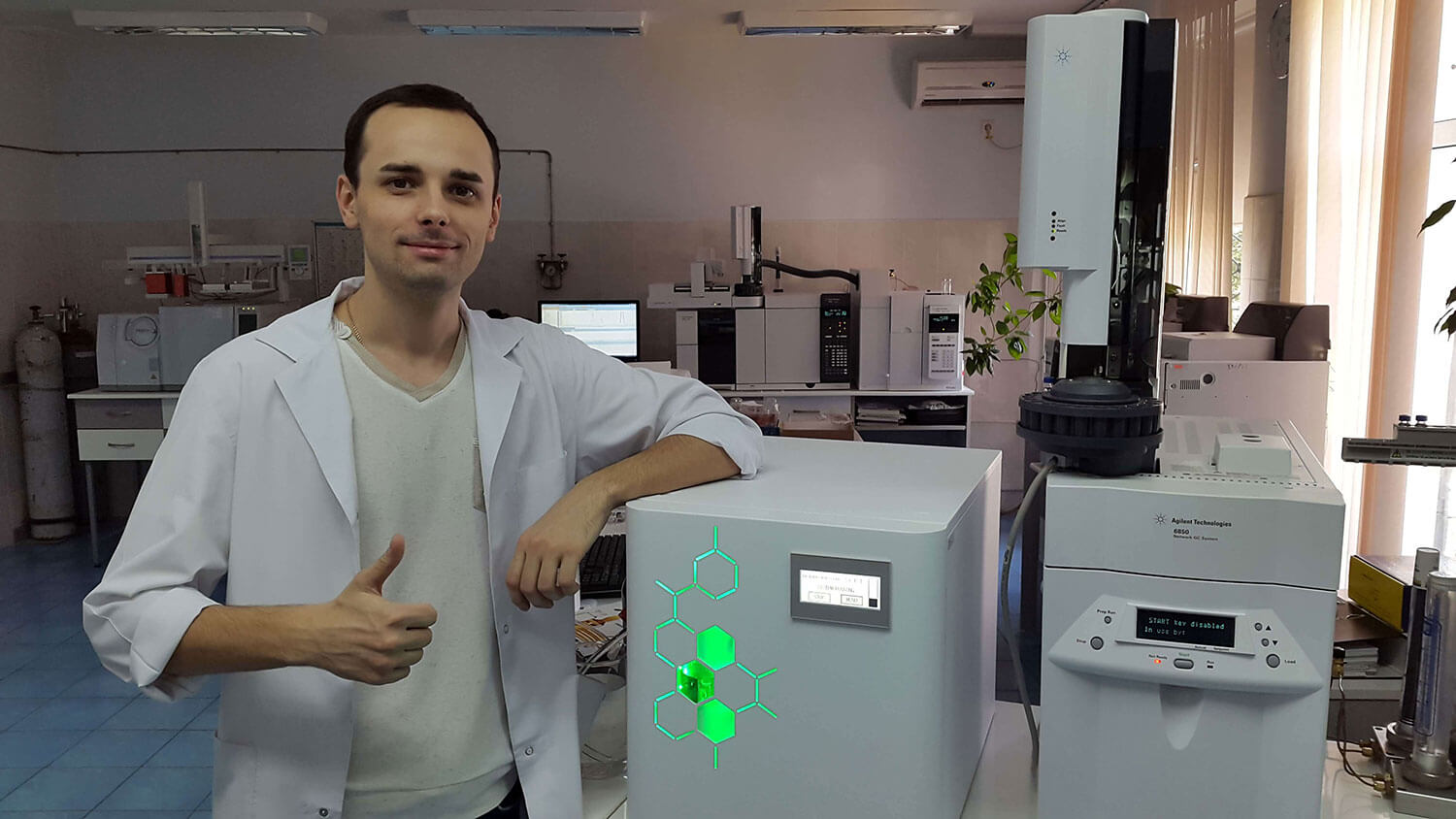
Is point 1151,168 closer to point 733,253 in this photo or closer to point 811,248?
point 733,253

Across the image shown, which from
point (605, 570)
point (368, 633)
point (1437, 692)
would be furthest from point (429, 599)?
point (1437, 692)

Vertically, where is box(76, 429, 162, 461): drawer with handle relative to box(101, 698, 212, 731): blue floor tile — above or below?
above

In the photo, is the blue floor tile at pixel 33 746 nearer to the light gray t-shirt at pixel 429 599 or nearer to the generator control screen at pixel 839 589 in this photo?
the light gray t-shirt at pixel 429 599

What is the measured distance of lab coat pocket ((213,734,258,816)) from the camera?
1185mm

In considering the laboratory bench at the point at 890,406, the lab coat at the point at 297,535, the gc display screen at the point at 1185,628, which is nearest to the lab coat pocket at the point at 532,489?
the lab coat at the point at 297,535

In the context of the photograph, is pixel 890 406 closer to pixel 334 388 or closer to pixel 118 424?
pixel 118 424

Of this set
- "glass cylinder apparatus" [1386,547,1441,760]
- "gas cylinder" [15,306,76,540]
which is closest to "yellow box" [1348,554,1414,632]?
"glass cylinder apparatus" [1386,547,1441,760]

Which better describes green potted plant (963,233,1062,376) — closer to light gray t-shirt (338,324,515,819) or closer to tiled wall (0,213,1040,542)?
tiled wall (0,213,1040,542)

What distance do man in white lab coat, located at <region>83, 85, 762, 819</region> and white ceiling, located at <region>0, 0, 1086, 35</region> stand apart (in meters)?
4.47

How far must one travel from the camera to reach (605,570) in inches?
84.6

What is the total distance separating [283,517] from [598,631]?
0.81 m

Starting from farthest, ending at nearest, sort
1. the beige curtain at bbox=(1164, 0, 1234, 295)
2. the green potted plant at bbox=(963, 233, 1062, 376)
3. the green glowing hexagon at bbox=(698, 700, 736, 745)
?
the green potted plant at bbox=(963, 233, 1062, 376)
the beige curtain at bbox=(1164, 0, 1234, 295)
the green glowing hexagon at bbox=(698, 700, 736, 745)

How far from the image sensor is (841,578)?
1047mm

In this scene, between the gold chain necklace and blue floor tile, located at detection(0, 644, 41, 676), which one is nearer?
the gold chain necklace
